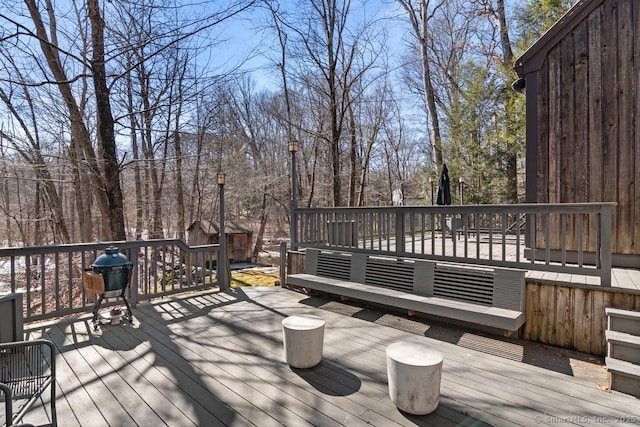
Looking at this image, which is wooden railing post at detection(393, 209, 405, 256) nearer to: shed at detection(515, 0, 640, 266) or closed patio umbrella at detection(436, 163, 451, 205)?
shed at detection(515, 0, 640, 266)

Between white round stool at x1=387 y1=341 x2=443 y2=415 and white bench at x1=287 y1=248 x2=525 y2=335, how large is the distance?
1591 mm

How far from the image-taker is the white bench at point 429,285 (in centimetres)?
369

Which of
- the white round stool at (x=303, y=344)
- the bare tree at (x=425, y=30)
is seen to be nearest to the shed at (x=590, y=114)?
the white round stool at (x=303, y=344)

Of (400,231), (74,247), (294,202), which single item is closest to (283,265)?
(294,202)

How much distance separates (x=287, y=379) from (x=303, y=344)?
0.30 meters

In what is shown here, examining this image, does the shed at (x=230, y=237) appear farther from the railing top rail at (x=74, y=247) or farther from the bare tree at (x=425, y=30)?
the railing top rail at (x=74, y=247)

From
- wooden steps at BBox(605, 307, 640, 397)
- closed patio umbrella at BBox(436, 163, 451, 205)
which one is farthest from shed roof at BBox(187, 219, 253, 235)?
wooden steps at BBox(605, 307, 640, 397)

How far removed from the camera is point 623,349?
2846mm

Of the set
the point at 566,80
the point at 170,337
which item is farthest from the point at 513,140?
the point at 170,337

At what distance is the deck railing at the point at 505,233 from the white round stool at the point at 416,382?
73.2 inches

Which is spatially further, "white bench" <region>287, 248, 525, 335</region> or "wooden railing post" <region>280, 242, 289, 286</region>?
"wooden railing post" <region>280, 242, 289, 286</region>

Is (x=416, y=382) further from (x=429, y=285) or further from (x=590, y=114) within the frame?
(x=590, y=114)

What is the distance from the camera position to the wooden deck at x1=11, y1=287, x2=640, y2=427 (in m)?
2.27

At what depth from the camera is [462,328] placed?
13.3ft
